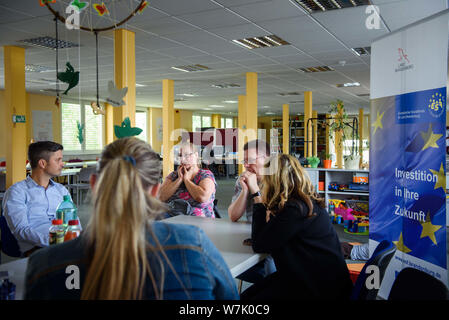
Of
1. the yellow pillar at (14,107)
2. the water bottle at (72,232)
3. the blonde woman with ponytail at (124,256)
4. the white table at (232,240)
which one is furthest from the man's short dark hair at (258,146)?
the yellow pillar at (14,107)

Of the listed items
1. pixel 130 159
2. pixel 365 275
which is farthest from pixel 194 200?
pixel 130 159

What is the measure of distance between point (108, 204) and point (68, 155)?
13015 mm

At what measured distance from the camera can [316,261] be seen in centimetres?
191

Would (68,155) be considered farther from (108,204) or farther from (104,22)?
(108,204)

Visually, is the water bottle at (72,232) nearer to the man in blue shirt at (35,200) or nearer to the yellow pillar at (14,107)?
the man in blue shirt at (35,200)

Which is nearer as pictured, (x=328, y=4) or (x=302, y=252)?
(x=302, y=252)

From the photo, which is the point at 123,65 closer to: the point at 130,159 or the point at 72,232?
the point at 72,232

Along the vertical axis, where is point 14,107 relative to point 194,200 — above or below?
above

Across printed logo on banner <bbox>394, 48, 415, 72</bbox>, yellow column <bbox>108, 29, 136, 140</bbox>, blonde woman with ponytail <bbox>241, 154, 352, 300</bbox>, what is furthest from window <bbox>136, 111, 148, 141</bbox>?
blonde woman with ponytail <bbox>241, 154, 352, 300</bbox>

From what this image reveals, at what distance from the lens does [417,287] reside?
1429 millimetres

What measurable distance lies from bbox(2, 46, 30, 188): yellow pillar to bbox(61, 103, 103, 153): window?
6.31 metres

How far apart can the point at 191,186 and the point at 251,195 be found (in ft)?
1.91

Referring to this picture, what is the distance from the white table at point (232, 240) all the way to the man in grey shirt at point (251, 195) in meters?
0.12

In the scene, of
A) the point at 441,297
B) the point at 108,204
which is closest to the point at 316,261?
the point at 441,297
